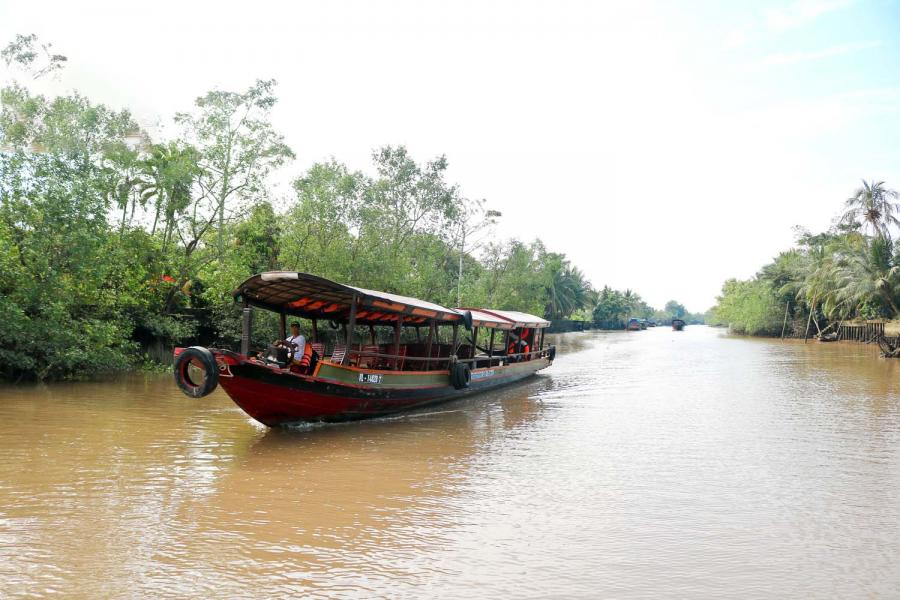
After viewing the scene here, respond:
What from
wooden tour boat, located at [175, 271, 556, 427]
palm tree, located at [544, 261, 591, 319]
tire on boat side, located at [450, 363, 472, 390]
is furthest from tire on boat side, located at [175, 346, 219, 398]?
palm tree, located at [544, 261, 591, 319]

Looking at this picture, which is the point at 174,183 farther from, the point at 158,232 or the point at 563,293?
the point at 563,293

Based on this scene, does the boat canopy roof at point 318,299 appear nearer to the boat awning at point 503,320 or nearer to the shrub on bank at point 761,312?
the boat awning at point 503,320

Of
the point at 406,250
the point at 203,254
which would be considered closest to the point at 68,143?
the point at 203,254

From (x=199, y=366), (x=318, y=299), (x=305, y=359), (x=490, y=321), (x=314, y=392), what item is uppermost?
(x=318, y=299)

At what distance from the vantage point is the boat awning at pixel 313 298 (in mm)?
10352

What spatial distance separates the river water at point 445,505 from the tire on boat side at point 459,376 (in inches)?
55.0

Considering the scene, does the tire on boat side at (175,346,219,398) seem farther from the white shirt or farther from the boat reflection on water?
the white shirt

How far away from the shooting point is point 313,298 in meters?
11.9

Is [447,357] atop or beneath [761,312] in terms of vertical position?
beneath

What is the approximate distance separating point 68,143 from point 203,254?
4.92 meters

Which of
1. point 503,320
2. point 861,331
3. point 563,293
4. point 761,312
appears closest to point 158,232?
point 503,320

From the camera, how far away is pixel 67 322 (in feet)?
49.0

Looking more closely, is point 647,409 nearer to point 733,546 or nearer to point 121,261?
point 733,546

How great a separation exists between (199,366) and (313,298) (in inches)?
114
